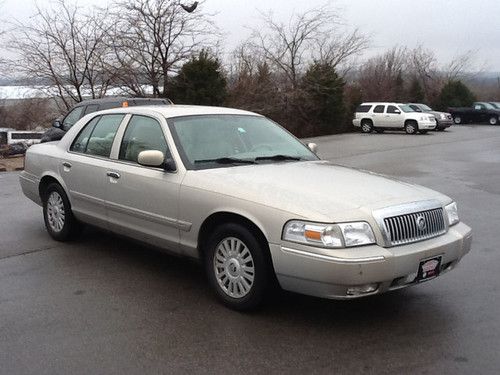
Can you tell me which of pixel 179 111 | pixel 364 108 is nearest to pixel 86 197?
pixel 179 111

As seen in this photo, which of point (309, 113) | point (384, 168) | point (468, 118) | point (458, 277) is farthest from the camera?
point (468, 118)

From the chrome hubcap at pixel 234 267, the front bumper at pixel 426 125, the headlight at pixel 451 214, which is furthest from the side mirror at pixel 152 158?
the front bumper at pixel 426 125

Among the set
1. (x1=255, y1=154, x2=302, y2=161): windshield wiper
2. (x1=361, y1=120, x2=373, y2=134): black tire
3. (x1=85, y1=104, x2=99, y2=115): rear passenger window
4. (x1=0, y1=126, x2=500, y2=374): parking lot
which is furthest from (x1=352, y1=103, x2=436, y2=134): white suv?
(x1=255, y1=154, x2=302, y2=161): windshield wiper

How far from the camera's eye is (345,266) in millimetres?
3590

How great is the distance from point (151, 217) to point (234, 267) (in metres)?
1.01

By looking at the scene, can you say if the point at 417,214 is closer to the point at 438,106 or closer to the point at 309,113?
the point at 309,113

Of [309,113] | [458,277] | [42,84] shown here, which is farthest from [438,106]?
[458,277]

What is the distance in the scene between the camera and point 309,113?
3169 cm

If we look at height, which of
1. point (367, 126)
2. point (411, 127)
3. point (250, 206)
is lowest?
point (367, 126)

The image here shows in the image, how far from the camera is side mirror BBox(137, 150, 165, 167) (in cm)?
461

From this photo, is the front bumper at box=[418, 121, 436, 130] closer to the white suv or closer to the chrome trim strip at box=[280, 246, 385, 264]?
the white suv

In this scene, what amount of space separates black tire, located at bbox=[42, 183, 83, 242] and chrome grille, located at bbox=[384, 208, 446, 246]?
3.64m

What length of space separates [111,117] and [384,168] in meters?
9.71

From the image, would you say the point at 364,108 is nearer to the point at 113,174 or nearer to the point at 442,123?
the point at 442,123
